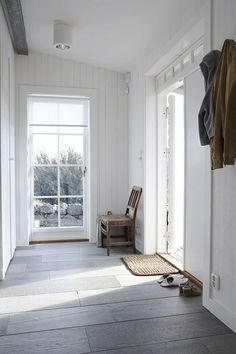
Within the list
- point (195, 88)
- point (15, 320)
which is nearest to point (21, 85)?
point (195, 88)

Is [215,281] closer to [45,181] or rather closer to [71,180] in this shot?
[71,180]

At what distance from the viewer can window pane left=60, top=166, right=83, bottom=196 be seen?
480cm

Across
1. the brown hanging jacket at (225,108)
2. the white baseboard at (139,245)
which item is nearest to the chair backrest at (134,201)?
the white baseboard at (139,245)

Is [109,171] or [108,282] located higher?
[109,171]

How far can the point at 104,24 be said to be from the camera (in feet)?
11.3

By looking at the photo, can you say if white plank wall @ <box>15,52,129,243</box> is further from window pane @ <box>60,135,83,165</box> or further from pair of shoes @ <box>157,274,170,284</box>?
pair of shoes @ <box>157,274,170,284</box>

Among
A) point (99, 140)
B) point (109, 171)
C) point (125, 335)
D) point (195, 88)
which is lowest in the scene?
point (125, 335)

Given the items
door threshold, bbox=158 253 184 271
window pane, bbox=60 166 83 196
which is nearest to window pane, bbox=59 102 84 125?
window pane, bbox=60 166 83 196

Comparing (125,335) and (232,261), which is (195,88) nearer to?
(232,261)

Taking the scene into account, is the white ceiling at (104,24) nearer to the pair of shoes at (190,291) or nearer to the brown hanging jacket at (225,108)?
the brown hanging jacket at (225,108)

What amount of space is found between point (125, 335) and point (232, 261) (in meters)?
Result: 0.83

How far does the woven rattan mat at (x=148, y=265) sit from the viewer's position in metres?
3.36

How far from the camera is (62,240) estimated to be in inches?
190

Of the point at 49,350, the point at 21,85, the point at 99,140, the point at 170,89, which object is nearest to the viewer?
the point at 49,350
